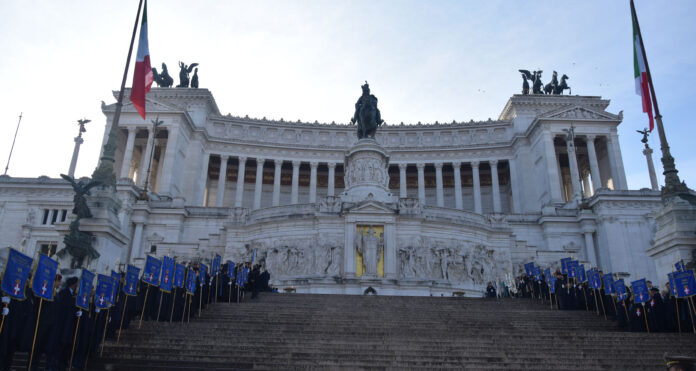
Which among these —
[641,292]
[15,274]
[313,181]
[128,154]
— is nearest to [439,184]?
[313,181]

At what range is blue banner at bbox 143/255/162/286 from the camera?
1334 centimetres

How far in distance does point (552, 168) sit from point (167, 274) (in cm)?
4596

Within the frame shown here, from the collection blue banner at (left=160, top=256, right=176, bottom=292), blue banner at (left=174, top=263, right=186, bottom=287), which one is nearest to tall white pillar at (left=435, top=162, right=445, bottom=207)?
blue banner at (left=174, top=263, right=186, bottom=287)

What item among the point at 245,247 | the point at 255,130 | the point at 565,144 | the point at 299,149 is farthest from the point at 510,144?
the point at 245,247

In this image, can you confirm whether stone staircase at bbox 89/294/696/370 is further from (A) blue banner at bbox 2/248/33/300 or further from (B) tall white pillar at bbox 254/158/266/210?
(B) tall white pillar at bbox 254/158/266/210

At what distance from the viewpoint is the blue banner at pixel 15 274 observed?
8312 mm

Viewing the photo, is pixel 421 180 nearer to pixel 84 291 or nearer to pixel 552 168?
pixel 552 168

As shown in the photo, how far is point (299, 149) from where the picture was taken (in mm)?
61594

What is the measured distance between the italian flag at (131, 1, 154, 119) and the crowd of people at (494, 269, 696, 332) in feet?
51.8

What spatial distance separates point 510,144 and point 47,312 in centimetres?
5622

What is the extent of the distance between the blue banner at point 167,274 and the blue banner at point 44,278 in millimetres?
4261

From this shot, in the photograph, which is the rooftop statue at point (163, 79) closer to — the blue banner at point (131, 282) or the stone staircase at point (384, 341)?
the stone staircase at point (384, 341)

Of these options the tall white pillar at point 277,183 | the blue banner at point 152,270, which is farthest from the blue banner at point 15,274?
the tall white pillar at point 277,183

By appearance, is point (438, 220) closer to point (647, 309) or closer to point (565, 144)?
point (647, 309)
